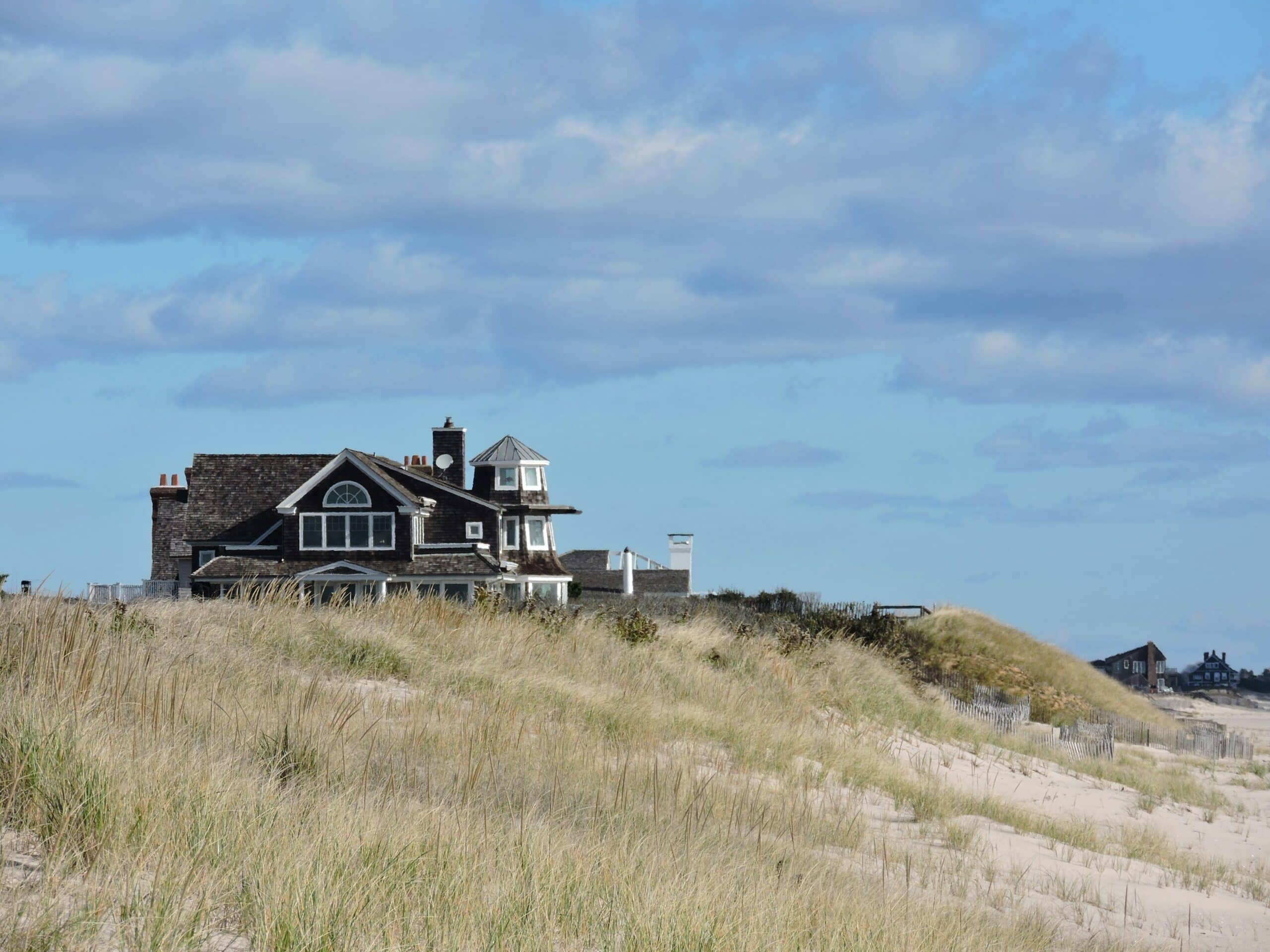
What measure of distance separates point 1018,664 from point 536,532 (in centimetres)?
2454

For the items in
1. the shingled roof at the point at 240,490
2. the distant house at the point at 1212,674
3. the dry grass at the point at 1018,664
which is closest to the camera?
the dry grass at the point at 1018,664

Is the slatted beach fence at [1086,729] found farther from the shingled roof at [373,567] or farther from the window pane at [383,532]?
the window pane at [383,532]

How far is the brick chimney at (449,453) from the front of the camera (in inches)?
2052

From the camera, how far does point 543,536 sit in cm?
5166

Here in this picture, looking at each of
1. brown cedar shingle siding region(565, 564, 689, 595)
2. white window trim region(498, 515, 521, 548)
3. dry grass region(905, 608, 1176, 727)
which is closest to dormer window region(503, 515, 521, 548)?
white window trim region(498, 515, 521, 548)

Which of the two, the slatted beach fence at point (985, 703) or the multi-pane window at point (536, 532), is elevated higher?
the multi-pane window at point (536, 532)

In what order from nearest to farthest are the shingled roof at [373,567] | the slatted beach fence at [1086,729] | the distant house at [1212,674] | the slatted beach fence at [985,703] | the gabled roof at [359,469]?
the slatted beach fence at [1086,729]
the slatted beach fence at [985,703]
the shingled roof at [373,567]
the gabled roof at [359,469]
the distant house at [1212,674]

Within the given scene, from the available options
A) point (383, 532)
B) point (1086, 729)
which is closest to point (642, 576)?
point (383, 532)

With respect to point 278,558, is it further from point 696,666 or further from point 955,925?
point 955,925

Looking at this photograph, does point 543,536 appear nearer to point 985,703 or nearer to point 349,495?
point 349,495

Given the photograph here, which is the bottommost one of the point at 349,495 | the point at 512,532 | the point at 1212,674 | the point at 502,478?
the point at 1212,674

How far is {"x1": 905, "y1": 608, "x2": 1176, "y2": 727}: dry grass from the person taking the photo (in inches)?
1171

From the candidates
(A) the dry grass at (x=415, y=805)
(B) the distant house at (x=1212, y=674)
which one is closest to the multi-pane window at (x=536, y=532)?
(A) the dry grass at (x=415, y=805)

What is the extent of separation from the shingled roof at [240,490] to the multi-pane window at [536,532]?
30.0 feet
